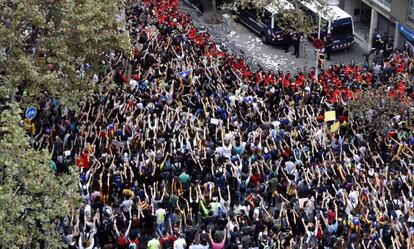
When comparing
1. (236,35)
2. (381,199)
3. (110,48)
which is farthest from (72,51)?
(236,35)

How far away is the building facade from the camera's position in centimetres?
3388

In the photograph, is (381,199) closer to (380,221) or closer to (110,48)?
(380,221)

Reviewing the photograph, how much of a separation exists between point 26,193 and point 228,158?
761 centimetres

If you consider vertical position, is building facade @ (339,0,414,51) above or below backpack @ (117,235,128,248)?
below

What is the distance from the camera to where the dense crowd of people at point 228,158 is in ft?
63.4

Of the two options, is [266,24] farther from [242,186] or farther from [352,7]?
[242,186]

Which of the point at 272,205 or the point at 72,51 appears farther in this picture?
the point at 72,51

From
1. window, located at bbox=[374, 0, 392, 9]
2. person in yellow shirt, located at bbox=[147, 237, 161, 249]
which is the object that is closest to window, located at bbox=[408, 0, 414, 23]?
window, located at bbox=[374, 0, 392, 9]

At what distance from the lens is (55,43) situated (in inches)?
939

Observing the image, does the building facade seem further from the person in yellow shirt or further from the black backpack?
the person in yellow shirt

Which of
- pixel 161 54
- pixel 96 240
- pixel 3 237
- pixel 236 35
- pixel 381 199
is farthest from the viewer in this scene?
pixel 236 35

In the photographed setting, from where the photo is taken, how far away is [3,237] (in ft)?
50.4

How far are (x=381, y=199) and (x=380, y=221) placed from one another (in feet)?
4.67

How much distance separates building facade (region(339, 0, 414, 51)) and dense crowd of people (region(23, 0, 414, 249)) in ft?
11.6
